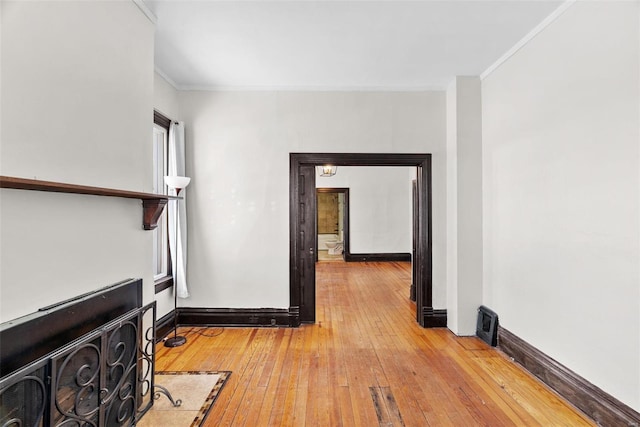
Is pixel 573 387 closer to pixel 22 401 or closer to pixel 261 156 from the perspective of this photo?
pixel 22 401

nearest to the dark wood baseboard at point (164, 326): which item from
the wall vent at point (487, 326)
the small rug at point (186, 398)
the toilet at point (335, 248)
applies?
the small rug at point (186, 398)

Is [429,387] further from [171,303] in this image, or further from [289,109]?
[289,109]

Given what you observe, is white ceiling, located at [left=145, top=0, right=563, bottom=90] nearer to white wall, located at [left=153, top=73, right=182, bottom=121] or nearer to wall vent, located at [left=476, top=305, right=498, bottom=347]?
white wall, located at [left=153, top=73, right=182, bottom=121]

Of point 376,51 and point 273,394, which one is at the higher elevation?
point 376,51

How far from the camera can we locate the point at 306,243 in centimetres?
418

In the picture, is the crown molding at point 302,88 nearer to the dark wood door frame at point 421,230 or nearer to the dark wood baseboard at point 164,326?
the dark wood door frame at point 421,230

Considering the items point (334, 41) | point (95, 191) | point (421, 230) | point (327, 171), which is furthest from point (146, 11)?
point (327, 171)

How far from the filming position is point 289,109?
408cm

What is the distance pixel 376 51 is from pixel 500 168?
1.73m

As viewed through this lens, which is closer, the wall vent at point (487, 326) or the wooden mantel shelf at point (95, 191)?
the wooden mantel shelf at point (95, 191)

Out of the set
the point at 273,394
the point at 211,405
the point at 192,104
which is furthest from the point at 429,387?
the point at 192,104

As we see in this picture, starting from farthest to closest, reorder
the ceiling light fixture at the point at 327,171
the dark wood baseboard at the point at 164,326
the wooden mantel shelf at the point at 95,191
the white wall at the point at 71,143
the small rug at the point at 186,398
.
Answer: the ceiling light fixture at the point at 327,171
the dark wood baseboard at the point at 164,326
the small rug at the point at 186,398
the white wall at the point at 71,143
the wooden mantel shelf at the point at 95,191

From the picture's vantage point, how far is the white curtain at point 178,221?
380cm

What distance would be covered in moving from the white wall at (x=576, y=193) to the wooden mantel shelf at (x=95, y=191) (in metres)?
2.99
